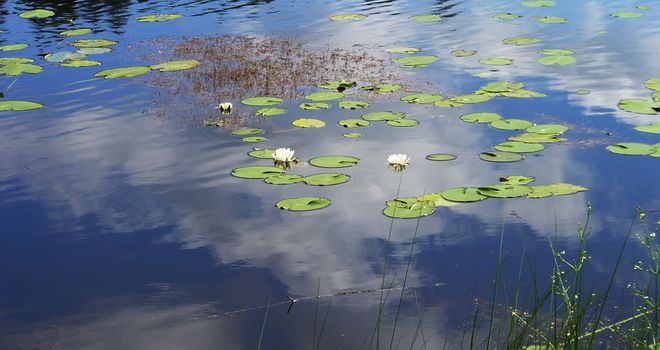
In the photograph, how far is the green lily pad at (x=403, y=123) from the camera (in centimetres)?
634

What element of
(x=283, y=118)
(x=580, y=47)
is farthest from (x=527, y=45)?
(x=283, y=118)

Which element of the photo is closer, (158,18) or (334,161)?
(334,161)

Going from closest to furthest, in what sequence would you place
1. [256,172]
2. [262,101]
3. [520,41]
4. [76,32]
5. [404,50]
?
[256,172] → [262,101] → [404,50] → [520,41] → [76,32]

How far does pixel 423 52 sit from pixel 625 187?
3.98 m

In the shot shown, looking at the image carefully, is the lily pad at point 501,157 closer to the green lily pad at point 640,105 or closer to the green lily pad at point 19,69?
the green lily pad at point 640,105

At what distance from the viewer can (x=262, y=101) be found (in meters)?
7.15

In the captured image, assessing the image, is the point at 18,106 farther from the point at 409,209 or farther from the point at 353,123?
the point at 409,209

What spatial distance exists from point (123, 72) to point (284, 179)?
3667 millimetres

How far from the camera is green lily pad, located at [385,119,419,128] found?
6.34 meters

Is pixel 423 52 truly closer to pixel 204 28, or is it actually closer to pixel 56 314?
pixel 204 28

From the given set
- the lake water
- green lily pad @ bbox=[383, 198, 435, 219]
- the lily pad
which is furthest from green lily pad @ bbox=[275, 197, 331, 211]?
the lily pad

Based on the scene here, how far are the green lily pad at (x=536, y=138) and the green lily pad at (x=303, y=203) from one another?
1603 mm

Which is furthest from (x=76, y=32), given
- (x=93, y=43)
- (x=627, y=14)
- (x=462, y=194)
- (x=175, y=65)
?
(x=462, y=194)

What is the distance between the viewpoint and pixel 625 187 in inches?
197
